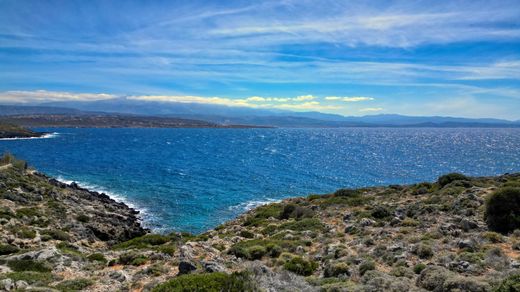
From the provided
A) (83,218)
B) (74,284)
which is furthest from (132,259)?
(83,218)

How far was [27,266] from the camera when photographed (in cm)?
1559

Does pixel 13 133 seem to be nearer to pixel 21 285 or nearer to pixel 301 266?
pixel 21 285

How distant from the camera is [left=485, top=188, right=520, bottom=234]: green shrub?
19.5m

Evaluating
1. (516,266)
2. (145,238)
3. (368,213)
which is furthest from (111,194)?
(516,266)

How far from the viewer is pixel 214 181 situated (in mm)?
66875

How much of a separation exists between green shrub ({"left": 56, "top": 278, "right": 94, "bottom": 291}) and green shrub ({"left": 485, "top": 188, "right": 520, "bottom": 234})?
65.1 ft

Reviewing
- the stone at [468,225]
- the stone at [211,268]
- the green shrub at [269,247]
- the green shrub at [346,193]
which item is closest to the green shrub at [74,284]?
the stone at [211,268]

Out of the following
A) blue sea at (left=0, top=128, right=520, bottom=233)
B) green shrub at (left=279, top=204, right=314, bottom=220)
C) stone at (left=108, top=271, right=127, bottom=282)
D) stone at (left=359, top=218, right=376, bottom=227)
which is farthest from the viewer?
blue sea at (left=0, top=128, right=520, bottom=233)

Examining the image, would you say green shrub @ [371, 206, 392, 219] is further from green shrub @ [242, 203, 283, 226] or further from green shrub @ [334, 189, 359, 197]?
green shrub @ [334, 189, 359, 197]

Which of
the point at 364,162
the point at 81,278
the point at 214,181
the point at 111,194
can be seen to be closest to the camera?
the point at 81,278

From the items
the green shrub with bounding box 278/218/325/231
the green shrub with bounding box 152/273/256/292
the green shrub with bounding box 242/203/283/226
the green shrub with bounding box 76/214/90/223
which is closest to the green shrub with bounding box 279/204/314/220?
the green shrub with bounding box 242/203/283/226

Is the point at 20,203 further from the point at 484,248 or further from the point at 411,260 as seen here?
the point at 484,248

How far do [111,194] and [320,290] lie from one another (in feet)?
168

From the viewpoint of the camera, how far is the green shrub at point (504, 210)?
19.5 meters
